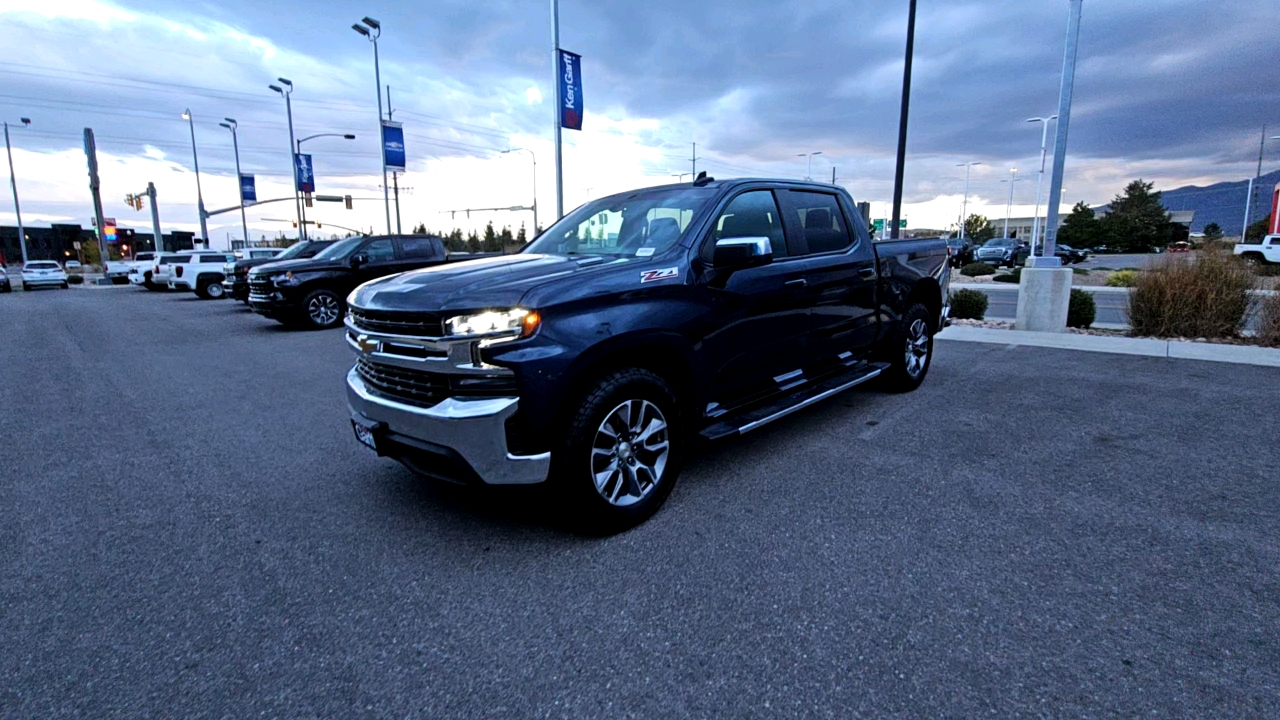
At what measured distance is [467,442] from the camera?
291cm

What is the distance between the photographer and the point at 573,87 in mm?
15992

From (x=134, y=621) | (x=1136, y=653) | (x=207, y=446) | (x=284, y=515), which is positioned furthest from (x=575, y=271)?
(x=207, y=446)

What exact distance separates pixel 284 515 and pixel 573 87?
48.0ft

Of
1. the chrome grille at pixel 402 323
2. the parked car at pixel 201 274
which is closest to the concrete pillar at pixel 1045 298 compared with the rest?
the chrome grille at pixel 402 323

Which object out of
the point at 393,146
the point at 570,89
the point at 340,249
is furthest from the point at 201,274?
the point at 570,89

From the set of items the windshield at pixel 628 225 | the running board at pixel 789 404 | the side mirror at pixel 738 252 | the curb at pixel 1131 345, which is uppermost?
the windshield at pixel 628 225

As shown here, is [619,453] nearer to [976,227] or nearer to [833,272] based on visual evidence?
[833,272]

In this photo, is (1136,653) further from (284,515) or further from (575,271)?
(284,515)

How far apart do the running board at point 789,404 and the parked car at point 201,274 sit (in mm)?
22725

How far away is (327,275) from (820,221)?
10.5 metres

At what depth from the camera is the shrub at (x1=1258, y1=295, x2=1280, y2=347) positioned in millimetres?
8047

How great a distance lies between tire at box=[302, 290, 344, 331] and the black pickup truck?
8962mm

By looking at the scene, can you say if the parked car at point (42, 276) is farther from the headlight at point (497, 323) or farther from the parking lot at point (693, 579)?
the headlight at point (497, 323)

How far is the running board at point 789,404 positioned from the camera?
12.3ft
